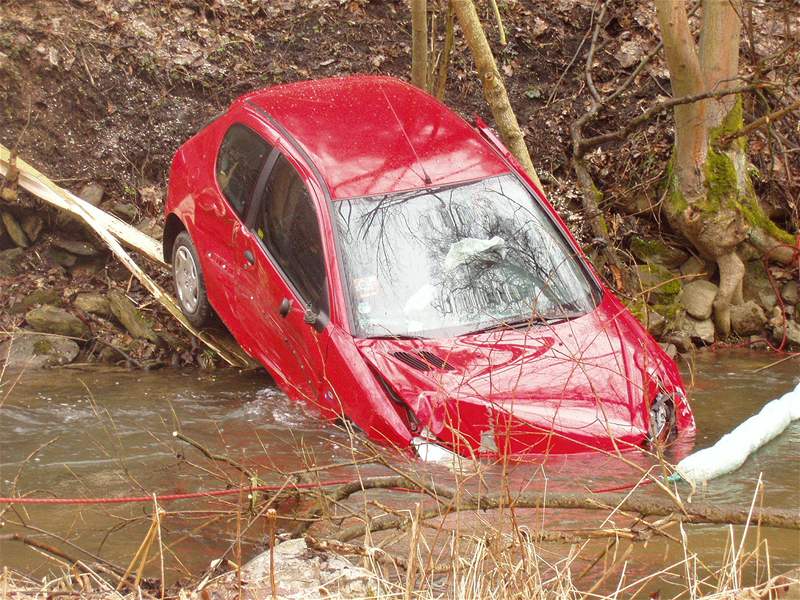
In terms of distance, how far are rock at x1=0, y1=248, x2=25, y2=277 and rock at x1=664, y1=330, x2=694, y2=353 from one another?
5.28 m

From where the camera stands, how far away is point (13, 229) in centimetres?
883

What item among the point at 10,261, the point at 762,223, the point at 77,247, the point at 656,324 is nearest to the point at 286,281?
the point at 77,247

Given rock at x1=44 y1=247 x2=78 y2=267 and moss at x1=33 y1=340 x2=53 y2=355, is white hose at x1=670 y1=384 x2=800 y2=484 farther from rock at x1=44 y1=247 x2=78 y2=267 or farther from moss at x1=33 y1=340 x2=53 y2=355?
rock at x1=44 y1=247 x2=78 y2=267

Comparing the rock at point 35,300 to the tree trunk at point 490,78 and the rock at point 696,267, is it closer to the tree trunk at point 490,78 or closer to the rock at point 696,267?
the tree trunk at point 490,78

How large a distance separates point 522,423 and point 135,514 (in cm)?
189

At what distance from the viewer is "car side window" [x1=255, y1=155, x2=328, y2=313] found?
6.11m

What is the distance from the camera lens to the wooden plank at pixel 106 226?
8.02 metres

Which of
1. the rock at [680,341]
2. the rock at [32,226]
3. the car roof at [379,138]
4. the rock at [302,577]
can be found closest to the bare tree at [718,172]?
the rock at [680,341]

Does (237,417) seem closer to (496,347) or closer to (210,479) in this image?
(210,479)

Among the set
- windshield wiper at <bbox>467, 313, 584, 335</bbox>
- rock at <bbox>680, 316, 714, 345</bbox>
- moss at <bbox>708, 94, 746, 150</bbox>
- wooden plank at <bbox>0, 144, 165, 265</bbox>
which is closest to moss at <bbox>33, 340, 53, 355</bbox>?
wooden plank at <bbox>0, 144, 165, 265</bbox>

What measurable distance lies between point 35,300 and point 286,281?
9.89 ft

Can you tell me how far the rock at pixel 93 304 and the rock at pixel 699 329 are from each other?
4.61 meters

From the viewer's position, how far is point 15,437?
628 cm

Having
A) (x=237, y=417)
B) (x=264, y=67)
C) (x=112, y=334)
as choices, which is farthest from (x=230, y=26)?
(x=237, y=417)
